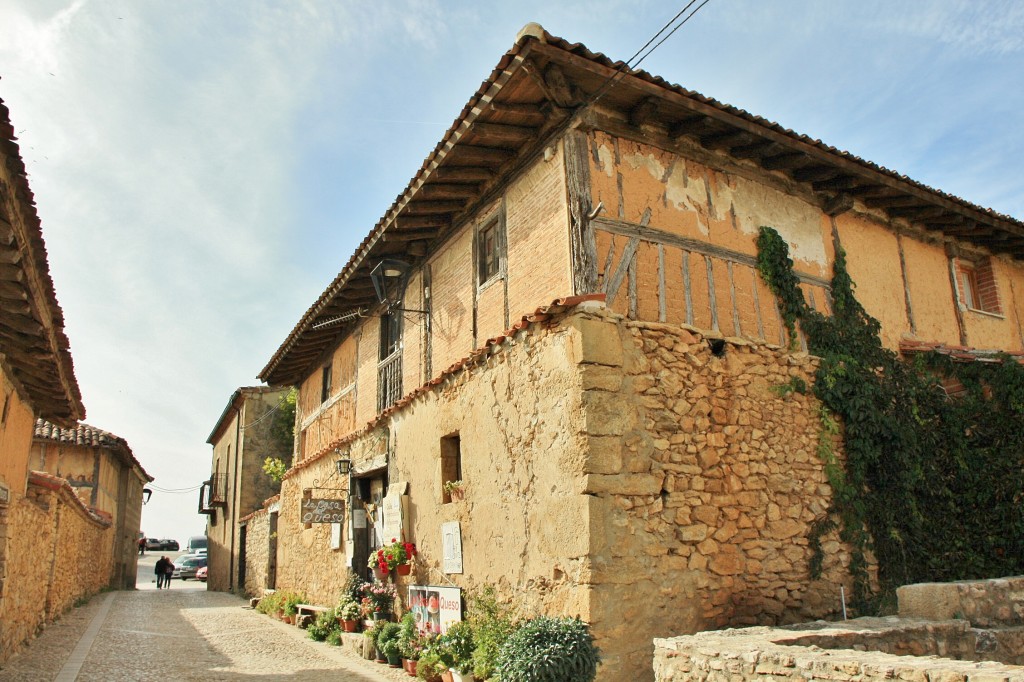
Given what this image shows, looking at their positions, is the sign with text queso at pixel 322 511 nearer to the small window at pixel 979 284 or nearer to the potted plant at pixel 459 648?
the potted plant at pixel 459 648

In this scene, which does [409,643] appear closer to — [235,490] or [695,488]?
[695,488]

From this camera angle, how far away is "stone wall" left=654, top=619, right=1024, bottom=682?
13.5 feet

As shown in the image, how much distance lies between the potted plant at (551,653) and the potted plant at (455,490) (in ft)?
8.08

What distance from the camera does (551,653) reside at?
632cm

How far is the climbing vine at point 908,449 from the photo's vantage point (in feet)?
28.5

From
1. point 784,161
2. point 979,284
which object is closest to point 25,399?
point 784,161

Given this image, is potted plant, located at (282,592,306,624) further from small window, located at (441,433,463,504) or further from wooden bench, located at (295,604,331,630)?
small window, located at (441,433,463,504)

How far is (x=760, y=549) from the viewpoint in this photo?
7770 millimetres

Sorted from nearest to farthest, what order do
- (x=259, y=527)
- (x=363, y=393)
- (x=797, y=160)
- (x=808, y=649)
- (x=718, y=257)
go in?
(x=808, y=649) < (x=718, y=257) < (x=797, y=160) < (x=363, y=393) < (x=259, y=527)

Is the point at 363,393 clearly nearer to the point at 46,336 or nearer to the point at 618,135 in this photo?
the point at 46,336

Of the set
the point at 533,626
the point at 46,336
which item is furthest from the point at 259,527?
the point at 533,626

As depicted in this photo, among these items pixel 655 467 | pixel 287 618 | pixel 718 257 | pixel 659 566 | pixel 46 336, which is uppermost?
pixel 718 257

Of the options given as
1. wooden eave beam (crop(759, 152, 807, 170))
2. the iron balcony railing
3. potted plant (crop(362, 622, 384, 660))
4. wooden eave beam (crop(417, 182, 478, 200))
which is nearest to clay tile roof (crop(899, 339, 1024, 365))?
wooden eave beam (crop(759, 152, 807, 170))

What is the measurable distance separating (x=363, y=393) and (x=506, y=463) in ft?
20.2
